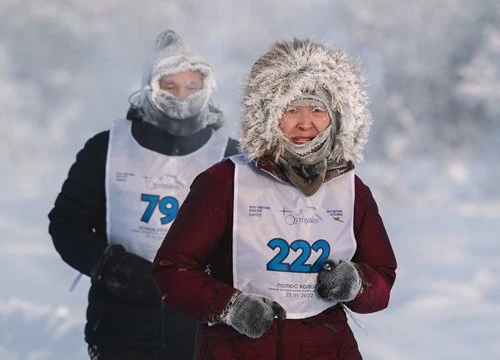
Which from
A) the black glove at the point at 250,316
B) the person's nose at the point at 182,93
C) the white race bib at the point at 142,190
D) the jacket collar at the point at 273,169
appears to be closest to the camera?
the black glove at the point at 250,316

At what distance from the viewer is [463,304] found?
7.73 m

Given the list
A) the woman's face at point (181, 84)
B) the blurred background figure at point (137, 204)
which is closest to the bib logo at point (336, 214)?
the blurred background figure at point (137, 204)

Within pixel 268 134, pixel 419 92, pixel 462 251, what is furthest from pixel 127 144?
pixel 419 92

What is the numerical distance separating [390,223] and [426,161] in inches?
199

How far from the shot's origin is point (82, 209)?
397cm

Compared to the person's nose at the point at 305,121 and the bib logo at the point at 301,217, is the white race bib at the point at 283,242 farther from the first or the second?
the person's nose at the point at 305,121

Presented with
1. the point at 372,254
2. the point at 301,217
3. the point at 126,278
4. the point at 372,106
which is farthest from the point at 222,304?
the point at 372,106

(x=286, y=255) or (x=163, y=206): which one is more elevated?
(x=163, y=206)

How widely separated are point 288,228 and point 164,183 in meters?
1.41

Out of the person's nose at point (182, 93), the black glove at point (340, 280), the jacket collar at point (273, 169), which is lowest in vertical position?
the black glove at point (340, 280)

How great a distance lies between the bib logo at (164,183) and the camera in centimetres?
395

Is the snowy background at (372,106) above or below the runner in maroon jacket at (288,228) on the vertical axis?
above

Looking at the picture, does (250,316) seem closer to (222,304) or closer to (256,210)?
(222,304)

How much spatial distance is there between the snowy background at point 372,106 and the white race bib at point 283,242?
625cm
